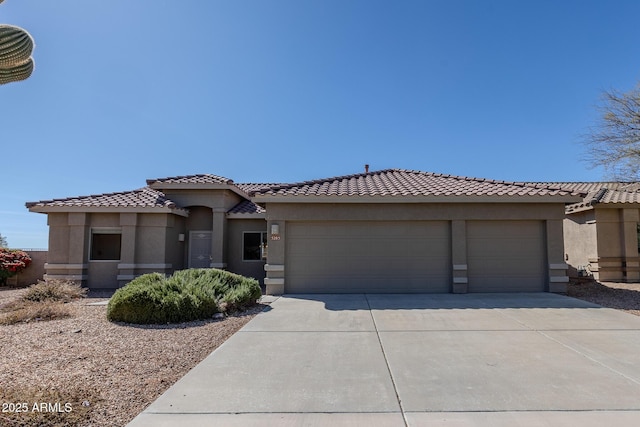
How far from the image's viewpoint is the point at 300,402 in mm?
4164

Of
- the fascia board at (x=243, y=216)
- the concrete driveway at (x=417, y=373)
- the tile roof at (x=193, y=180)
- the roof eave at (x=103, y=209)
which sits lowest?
the concrete driveway at (x=417, y=373)

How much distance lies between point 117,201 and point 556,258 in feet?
51.4

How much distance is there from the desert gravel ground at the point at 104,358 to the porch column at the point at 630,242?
22.5 feet

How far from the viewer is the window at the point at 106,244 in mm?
15148

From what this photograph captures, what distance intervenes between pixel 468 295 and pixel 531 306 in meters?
2.12

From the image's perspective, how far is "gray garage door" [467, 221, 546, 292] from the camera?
1234 cm

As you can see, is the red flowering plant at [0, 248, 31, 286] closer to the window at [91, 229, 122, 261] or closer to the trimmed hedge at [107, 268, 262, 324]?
the window at [91, 229, 122, 261]

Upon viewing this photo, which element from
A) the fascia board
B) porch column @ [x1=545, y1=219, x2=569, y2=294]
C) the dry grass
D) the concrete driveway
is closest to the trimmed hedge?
the concrete driveway

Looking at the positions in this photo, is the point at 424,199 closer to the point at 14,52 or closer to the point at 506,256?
the point at 506,256

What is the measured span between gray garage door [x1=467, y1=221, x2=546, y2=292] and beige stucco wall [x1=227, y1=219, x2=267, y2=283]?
8386 millimetres

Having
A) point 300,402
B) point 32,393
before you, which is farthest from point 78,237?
point 300,402

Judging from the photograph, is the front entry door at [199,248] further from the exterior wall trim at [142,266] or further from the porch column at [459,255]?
the porch column at [459,255]

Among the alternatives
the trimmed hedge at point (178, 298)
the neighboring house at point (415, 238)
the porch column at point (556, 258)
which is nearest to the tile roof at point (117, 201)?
the neighboring house at point (415, 238)

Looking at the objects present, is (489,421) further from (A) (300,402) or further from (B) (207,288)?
(B) (207,288)
